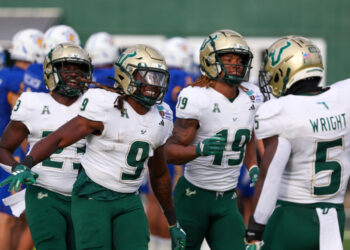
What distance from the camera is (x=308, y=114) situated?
4070 mm

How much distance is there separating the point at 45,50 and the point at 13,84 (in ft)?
1.43

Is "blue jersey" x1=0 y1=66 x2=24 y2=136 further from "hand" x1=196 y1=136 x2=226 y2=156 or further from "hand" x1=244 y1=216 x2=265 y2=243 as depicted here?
"hand" x1=244 y1=216 x2=265 y2=243

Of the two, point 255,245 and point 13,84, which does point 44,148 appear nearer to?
point 255,245

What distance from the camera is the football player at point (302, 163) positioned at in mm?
4066

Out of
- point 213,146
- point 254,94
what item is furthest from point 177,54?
point 213,146

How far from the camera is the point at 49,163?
5203 millimetres

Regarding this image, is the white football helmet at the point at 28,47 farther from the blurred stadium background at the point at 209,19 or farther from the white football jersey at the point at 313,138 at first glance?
the blurred stadium background at the point at 209,19

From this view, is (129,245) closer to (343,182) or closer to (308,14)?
(343,182)

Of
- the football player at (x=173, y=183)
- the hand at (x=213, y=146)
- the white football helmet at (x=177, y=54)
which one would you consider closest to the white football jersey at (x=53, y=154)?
the hand at (x=213, y=146)

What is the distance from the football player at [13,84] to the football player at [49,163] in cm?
99

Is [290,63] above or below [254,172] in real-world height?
above

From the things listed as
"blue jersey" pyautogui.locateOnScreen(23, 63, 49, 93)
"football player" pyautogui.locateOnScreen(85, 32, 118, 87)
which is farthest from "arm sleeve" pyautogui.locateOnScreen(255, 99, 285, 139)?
"football player" pyautogui.locateOnScreen(85, 32, 118, 87)

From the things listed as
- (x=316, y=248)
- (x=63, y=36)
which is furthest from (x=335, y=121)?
(x=63, y=36)

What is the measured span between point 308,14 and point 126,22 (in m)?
3.19
